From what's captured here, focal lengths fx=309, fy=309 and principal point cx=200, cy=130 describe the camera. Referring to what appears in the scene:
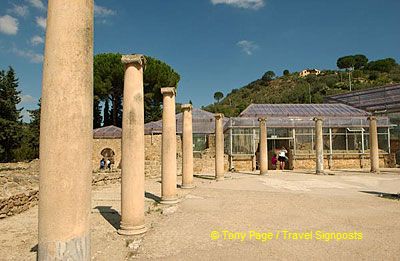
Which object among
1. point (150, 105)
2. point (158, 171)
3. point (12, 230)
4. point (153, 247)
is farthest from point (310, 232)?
point (150, 105)

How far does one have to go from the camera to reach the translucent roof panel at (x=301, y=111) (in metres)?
40.5

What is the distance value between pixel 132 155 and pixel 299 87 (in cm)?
7783

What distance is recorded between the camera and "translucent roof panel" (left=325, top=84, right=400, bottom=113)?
42.8 m

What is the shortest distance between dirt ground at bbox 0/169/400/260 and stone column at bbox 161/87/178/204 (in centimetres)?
53

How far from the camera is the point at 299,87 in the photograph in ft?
261

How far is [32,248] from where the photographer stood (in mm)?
6441

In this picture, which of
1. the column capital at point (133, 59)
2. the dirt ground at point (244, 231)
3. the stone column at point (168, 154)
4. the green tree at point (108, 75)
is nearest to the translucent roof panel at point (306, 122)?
the green tree at point (108, 75)

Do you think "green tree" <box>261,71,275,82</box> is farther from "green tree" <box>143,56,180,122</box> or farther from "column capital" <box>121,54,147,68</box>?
"column capital" <box>121,54,147,68</box>

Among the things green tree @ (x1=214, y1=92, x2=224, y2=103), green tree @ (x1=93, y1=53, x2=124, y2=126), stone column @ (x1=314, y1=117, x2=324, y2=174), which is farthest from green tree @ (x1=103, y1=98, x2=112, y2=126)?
green tree @ (x1=214, y1=92, x2=224, y2=103)

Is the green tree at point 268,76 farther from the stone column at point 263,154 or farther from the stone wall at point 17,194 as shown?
the stone wall at point 17,194

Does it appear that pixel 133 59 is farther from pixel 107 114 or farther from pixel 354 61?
pixel 354 61

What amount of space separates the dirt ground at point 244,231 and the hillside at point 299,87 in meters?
50.5

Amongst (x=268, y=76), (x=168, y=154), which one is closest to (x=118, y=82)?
(x=168, y=154)

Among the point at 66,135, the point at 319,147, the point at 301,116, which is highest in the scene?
the point at 301,116
